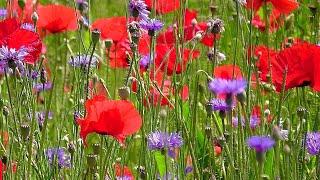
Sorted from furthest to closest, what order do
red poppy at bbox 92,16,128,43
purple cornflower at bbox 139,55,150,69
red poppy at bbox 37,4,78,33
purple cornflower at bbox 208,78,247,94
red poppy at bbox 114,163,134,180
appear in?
red poppy at bbox 37,4,78,33
red poppy at bbox 92,16,128,43
purple cornflower at bbox 139,55,150,69
red poppy at bbox 114,163,134,180
purple cornflower at bbox 208,78,247,94

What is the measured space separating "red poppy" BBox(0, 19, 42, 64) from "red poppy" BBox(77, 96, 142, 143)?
0.57ft

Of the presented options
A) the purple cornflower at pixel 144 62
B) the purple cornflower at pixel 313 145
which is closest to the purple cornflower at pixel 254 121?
the purple cornflower at pixel 313 145

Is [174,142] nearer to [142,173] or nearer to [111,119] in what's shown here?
[142,173]

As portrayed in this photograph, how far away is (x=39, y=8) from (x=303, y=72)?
1138 mm

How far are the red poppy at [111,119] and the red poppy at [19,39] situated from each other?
17 cm

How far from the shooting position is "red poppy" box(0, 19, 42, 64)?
1416 mm

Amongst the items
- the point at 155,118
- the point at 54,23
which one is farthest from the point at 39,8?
the point at 155,118

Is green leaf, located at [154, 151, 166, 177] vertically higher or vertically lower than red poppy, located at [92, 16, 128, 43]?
lower

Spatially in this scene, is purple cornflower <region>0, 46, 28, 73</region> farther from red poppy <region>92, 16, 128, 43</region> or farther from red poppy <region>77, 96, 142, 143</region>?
red poppy <region>92, 16, 128, 43</region>

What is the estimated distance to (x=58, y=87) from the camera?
307cm

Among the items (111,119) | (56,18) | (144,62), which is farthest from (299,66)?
(56,18)

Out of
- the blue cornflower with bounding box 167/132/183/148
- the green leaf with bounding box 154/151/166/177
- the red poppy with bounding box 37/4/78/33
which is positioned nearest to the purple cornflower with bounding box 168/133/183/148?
the blue cornflower with bounding box 167/132/183/148

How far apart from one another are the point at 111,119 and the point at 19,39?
26 cm

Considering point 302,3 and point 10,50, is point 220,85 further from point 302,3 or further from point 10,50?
point 302,3
